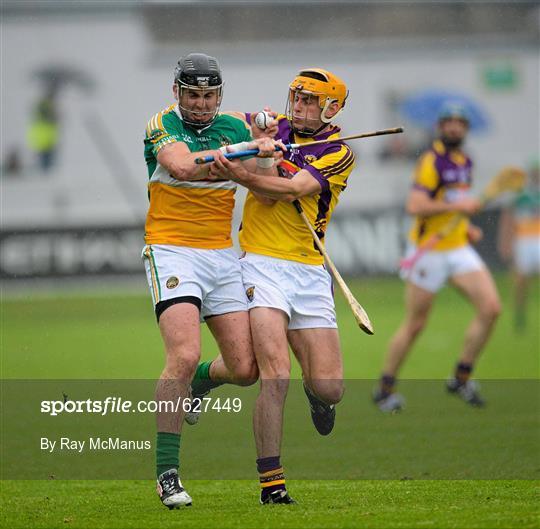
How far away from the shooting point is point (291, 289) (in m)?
6.95

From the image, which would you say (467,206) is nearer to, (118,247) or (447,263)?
(447,263)

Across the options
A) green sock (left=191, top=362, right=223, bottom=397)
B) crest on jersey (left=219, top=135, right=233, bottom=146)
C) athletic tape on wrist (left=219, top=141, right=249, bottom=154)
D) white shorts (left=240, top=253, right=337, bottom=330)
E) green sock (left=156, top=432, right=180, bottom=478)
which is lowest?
green sock (left=191, top=362, right=223, bottom=397)

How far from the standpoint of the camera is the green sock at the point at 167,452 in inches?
249

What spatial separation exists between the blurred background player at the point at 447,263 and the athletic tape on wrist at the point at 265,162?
12.9ft

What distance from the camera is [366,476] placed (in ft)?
24.5

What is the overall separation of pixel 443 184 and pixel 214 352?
3.42 meters

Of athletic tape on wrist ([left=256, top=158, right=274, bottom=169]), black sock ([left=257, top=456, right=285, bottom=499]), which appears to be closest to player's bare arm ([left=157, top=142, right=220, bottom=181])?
athletic tape on wrist ([left=256, top=158, right=274, bottom=169])

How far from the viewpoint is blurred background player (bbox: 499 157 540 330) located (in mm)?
16078

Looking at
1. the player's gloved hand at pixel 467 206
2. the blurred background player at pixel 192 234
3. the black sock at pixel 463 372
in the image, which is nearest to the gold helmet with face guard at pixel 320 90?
the blurred background player at pixel 192 234

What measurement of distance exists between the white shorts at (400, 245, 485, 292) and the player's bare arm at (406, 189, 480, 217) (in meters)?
0.33

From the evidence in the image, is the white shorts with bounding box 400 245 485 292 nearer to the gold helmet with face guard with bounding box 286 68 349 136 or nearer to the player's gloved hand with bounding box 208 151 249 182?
the gold helmet with face guard with bounding box 286 68 349 136

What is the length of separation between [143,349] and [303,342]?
23.8 ft

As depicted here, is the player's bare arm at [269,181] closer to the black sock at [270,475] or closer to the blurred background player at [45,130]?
the black sock at [270,475]

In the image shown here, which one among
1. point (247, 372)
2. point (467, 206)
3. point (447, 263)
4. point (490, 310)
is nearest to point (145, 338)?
point (447, 263)
